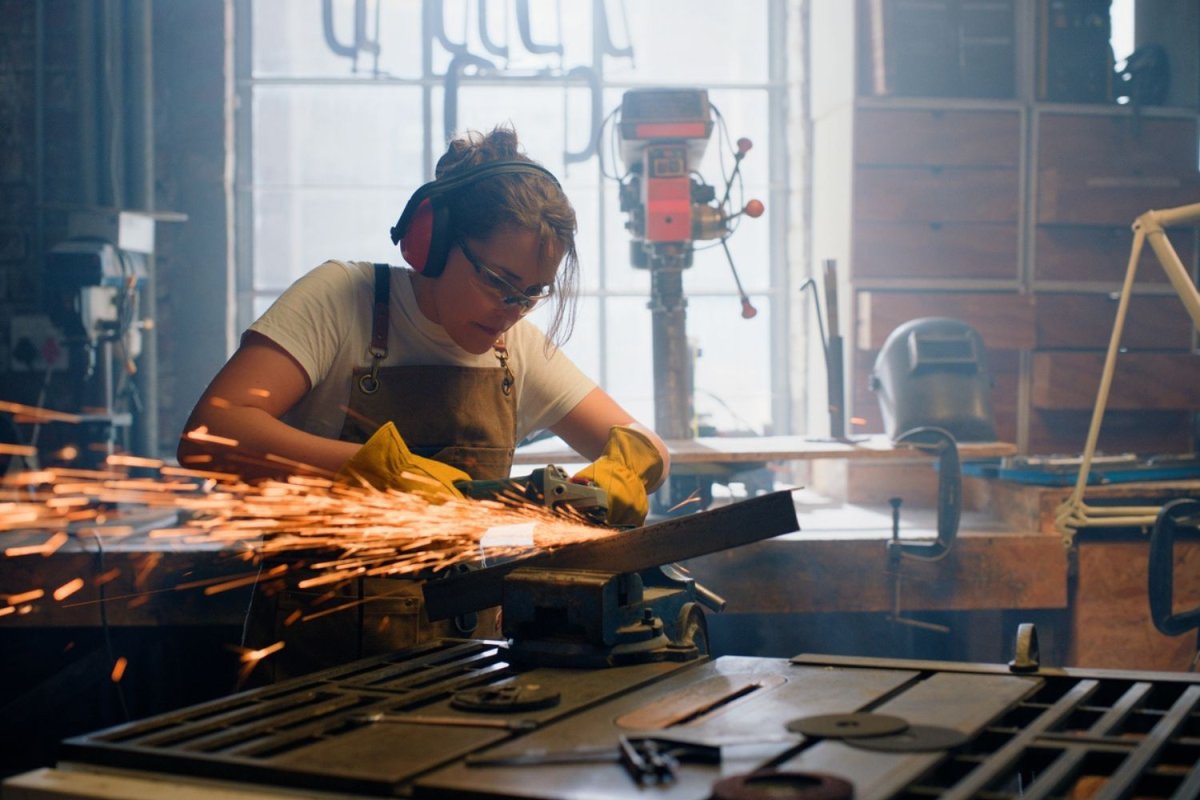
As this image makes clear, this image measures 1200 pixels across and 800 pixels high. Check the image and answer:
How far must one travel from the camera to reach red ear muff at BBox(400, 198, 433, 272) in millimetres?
2135

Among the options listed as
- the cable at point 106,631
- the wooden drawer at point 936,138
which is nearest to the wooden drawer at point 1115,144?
the wooden drawer at point 936,138

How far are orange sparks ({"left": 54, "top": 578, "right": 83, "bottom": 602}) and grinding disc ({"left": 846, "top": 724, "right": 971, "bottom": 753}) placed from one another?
7.86 feet

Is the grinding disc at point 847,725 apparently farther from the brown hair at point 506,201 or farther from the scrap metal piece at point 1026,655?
the brown hair at point 506,201

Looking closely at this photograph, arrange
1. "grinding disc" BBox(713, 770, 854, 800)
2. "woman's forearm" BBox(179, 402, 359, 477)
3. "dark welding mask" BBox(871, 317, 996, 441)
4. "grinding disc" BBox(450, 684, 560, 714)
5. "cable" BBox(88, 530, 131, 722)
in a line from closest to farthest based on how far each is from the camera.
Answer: "grinding disc" BBox(713, 770, 854, 800) < "grinding disc" BBox(450, 684, 560, 714) < "woman's forearm" BBox(179, 402, 359, 477) < "cable" BBox(88, 530, 131, 722) < "dark welding mask" BBox(871, 317, 996, 441)

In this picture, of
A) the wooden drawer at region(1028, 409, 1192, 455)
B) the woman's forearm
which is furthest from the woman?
the wooden drawer at region(1028, 409, 1192, 455)

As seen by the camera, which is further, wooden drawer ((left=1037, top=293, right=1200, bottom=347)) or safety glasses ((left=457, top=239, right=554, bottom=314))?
wooden drawer ((left=1037, top=293, right=1200, bottom=347))

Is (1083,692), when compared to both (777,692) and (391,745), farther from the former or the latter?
(391,745)

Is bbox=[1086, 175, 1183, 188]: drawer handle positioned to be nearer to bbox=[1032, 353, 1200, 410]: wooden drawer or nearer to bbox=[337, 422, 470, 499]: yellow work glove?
bbox=[1032, 353, 1200, 410]: wooden drawer

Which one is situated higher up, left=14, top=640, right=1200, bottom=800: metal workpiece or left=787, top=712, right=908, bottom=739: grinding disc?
left=787, top=712, right=908, bottom=739: grinding disc

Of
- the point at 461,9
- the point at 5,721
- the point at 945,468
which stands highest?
the point at 461,9

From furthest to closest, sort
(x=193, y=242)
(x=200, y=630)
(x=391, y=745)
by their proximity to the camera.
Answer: (x=193, y=242) → (x=200, y=630) → (x=391, y=745)

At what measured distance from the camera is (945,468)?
11.4 feet

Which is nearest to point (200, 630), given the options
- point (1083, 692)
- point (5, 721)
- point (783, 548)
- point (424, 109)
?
point (5, 721)

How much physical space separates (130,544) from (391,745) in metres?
2.18
